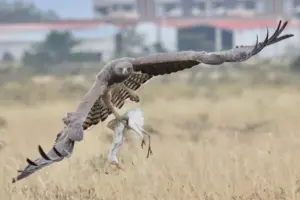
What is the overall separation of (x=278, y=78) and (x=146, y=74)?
26314 mm

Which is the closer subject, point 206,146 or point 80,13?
point 206,146

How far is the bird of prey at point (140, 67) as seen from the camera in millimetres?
6738

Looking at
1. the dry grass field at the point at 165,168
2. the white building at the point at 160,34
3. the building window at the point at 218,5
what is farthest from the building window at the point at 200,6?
the dry grass field at the point at 165,168

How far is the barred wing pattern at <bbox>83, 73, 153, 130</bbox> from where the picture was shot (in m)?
6.95

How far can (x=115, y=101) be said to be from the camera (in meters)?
7.11

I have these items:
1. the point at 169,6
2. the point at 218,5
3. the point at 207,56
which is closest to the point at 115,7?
the point at 169,6

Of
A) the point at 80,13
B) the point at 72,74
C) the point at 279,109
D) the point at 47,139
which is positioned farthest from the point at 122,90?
the point at 80,13

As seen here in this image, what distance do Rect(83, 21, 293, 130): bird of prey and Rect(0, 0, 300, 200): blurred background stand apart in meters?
0.68

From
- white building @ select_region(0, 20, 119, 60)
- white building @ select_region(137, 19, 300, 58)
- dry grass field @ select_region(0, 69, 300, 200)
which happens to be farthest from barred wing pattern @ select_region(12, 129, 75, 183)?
white building @ select_region(137, 19, 300, 58)

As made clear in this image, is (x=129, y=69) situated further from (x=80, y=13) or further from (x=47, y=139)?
(x=80, y=13)

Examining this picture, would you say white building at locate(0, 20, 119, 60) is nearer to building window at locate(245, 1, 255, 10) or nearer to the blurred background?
the blurred background

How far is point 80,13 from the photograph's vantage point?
257 feet

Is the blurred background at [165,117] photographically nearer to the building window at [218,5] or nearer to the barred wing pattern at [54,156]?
the barred wing pattern at [54,156]

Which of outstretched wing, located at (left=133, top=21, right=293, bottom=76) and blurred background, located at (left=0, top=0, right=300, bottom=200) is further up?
outstretched wing, located at (left=133, top=21, right=293, bottom=76)
